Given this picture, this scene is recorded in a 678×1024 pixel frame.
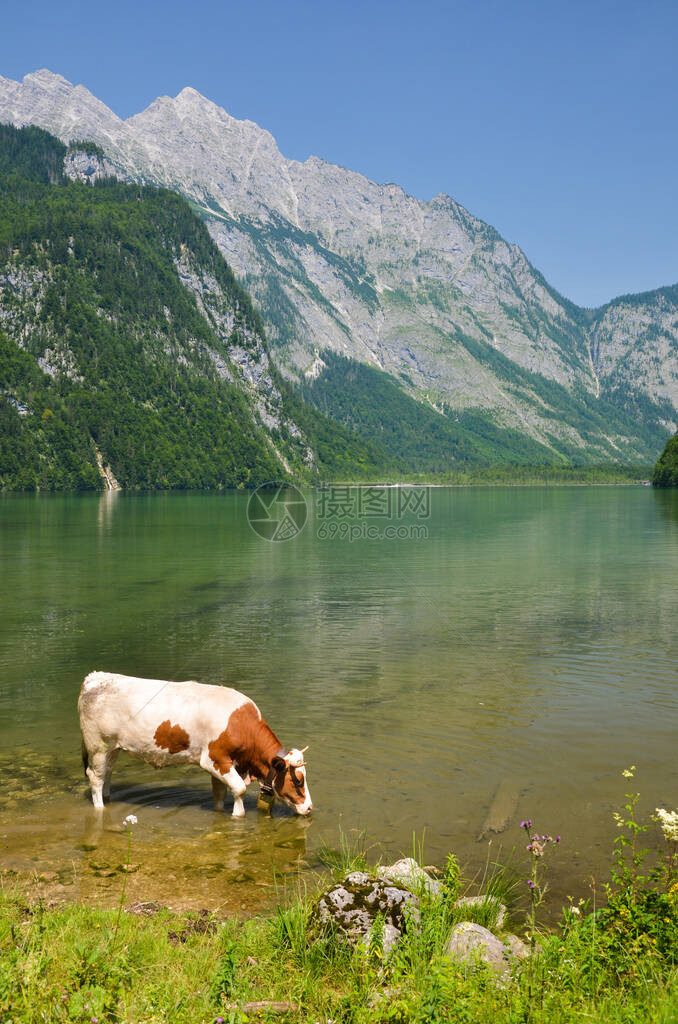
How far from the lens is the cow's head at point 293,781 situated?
573 inches

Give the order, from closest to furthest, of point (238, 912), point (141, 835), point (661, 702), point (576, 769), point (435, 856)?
point (238, 912) < point (435, 856) < point (141, 835) < point (576, 769) < point (661, 702)

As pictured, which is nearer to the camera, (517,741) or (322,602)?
(517,741)

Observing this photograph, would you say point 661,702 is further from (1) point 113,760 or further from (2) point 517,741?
(1) point 113,760

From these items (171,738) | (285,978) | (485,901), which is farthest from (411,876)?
(171,738)

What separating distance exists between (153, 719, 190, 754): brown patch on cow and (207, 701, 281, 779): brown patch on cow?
0.49 metres

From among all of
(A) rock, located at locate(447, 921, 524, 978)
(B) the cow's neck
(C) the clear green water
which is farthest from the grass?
(B) the cow's neck

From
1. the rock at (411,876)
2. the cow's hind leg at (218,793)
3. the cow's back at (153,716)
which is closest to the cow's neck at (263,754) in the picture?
the cow's hind leg at (218,793)

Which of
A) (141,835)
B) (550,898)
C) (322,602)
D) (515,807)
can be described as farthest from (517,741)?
(322,602)

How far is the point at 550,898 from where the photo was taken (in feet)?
37.5

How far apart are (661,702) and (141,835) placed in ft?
50.7

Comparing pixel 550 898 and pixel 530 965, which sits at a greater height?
pixel 530 965

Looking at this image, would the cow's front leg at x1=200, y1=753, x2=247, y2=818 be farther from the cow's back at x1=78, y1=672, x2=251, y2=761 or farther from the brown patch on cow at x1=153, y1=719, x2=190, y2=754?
the brown patch on cow at x1=153, y1=719, x2=190, y2=754

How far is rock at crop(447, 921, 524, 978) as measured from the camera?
27.9 feet

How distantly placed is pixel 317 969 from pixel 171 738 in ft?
22.0
